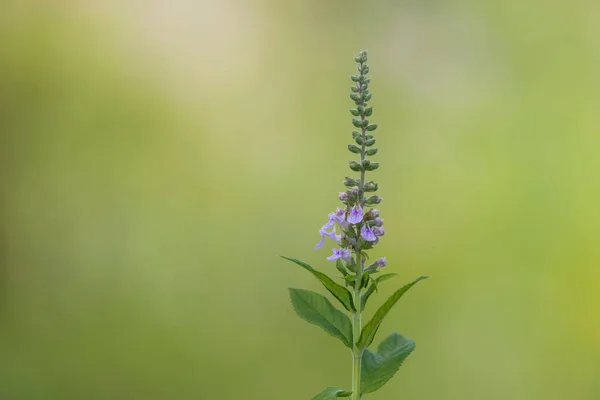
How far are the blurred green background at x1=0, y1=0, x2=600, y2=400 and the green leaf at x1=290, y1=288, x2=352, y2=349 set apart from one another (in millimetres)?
640

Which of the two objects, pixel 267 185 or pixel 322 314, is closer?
pixel 322 314

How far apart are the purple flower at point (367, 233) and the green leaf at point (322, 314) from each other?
0.12 meters

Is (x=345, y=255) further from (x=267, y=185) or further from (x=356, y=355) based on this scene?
(x=267, y=185)

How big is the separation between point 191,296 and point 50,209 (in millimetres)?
446

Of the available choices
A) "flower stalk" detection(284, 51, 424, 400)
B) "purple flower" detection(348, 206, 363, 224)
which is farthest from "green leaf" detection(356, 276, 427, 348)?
"purple flower" detection(348, 206, 363, 224)

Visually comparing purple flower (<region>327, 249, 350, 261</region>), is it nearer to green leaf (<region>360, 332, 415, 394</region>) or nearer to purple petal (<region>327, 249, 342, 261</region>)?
purple petal (<region>327, 249, 342, 261</region>)

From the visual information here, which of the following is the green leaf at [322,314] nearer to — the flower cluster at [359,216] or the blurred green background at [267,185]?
the flower cluster at [359,216]

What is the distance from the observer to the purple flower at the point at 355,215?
66 cm

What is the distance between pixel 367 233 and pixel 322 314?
5.6 inches

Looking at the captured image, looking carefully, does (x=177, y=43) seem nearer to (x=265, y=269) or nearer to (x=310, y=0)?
(x=310, y=0)

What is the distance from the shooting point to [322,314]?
722 millimetres

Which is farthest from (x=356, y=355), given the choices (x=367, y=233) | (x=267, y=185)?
(x=267, y=185)

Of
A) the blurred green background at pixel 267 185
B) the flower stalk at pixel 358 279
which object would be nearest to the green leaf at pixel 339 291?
the flower stalk at pixel 358 279

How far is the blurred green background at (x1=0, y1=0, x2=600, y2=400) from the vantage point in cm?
137
